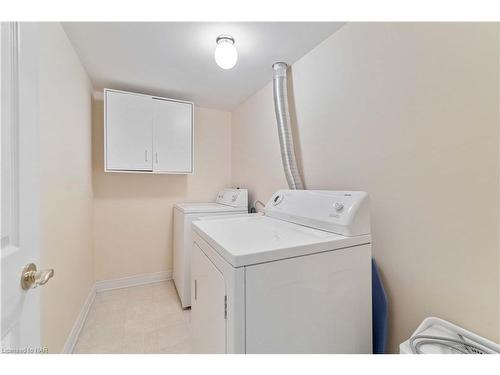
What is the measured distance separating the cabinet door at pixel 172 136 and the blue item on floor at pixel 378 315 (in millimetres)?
2181

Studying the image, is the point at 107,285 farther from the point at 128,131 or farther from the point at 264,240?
the point at 264,240

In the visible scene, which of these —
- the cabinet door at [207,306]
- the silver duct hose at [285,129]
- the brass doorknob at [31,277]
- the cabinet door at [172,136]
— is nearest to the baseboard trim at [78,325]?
the cabinet door at [207,306]

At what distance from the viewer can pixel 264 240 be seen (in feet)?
3.26

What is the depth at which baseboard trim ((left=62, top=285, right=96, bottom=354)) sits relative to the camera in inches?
62.0

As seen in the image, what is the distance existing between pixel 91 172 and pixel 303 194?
2322mm

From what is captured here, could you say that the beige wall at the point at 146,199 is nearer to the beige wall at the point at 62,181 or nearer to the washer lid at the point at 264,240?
the beige wall at the point at 62,181

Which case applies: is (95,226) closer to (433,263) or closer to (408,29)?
(433,263)

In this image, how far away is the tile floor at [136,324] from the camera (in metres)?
1.68

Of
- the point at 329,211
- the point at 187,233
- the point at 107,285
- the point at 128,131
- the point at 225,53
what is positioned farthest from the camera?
the point at 107,285

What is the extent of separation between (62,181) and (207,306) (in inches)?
52.4

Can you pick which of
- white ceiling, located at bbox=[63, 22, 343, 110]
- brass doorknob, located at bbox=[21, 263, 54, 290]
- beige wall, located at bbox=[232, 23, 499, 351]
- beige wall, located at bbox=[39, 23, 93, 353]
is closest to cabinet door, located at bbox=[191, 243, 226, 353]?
brass doorknob, located at bbox=[21, 263, 54, 290]

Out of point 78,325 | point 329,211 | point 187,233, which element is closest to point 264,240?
→ point 329,211

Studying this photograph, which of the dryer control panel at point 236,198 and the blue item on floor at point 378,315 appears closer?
the blue item on floor at point 378,315
